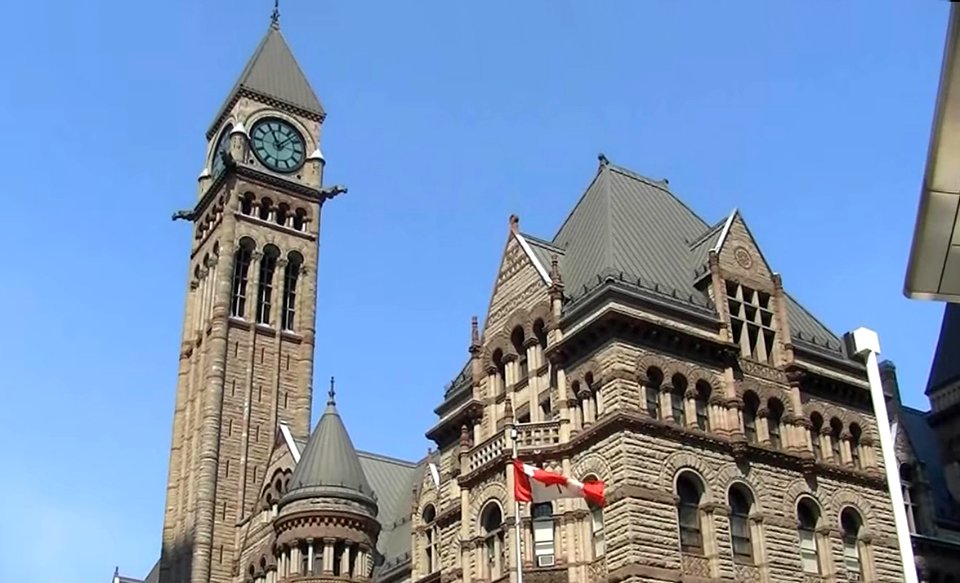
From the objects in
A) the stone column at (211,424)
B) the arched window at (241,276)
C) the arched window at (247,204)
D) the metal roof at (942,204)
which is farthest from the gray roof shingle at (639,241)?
the arched window at (247,204)

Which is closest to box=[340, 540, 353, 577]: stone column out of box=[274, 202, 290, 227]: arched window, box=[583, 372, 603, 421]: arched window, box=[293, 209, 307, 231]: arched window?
box=[583, 372, 603, 421]: arched window

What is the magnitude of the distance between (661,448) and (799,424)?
6.35 metres

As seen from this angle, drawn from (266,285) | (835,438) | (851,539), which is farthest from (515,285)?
(266,285)

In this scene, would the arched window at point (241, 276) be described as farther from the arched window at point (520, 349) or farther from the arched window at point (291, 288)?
the arched window at point (520, 349)

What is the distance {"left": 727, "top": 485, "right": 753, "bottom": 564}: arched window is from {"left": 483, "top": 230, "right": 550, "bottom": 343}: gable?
29.2 ft

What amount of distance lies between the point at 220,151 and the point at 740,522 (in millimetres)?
58369

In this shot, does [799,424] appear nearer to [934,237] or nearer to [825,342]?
[825,342]

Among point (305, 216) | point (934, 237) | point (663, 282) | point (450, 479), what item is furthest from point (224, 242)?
point (934, 237)

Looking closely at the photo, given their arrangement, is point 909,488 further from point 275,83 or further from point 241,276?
point 275,83

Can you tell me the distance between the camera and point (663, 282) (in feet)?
128

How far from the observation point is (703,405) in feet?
122

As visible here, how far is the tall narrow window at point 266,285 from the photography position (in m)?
77.9

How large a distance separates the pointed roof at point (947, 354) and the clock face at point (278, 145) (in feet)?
149

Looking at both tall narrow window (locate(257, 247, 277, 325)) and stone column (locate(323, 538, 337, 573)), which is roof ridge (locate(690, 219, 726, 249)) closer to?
stone column (locate(323, 538, 337, 573))
